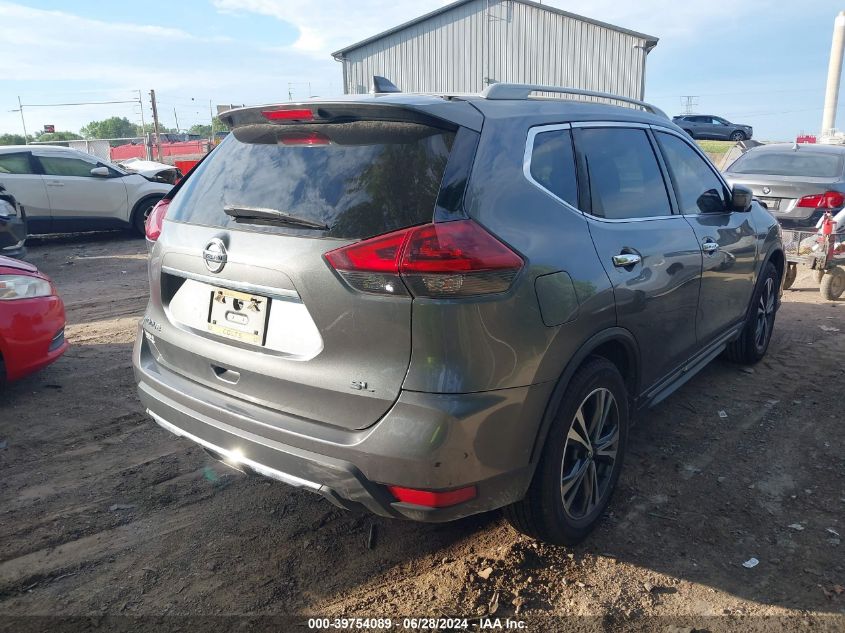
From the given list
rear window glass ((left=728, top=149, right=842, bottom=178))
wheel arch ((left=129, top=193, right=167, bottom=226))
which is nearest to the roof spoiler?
rear window glass ((left=728, top=149, right=842, bottom=178))

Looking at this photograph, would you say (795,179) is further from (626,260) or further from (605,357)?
(605,357)

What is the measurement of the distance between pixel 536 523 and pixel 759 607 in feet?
2.90

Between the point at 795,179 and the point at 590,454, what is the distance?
704 cm

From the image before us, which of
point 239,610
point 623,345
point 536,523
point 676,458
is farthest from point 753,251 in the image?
point 239,610

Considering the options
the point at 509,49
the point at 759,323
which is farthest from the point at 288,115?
the point at 509,49

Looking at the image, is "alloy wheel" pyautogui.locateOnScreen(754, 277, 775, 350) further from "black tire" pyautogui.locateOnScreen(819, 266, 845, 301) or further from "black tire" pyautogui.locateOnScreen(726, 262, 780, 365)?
"black tire" pyautogui.locateOnScreen(819, 266, 845, 301)

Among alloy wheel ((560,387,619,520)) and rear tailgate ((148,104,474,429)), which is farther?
alloy wheel ((560,387,619,520))

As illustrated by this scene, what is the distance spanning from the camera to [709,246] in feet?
12.7

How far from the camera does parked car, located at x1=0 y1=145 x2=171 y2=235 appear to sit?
11.4 meters

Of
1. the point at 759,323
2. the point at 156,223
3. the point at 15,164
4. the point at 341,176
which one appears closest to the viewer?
the point at 341,176

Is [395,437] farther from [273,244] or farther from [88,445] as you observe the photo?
[88,445]

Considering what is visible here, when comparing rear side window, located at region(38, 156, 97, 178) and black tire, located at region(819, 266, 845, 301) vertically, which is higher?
rear side window, located at region(38, 156, 97, 178)

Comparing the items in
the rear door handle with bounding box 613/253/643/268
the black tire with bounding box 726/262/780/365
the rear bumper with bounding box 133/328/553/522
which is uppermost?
the rear door handle with bounding box 613/253/643/268

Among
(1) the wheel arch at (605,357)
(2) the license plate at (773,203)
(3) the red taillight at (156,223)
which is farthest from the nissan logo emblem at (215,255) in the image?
(2) the license plate at (773,203)
